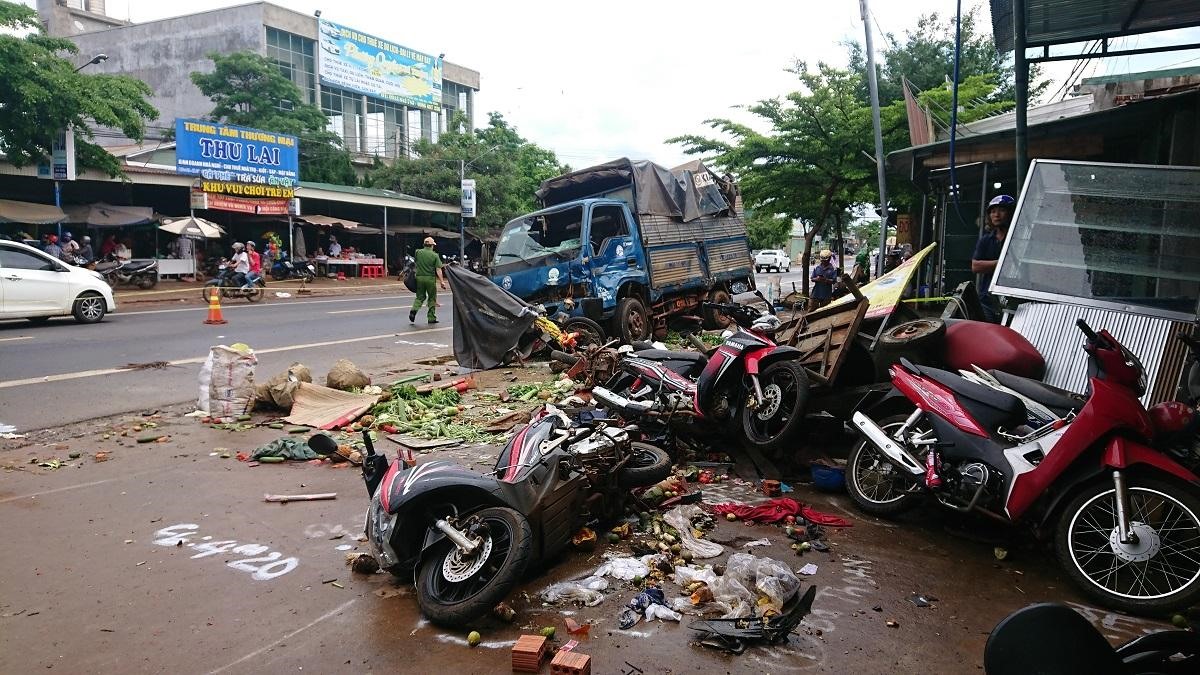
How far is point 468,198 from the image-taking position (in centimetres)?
3344

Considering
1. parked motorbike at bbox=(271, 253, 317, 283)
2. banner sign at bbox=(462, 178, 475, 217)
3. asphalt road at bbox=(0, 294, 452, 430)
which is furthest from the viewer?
banner sign at bbox=(462, 178, 475, 217)

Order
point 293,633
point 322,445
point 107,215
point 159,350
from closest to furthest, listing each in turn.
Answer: point 293,633, point 322,445, point 159,350, point 107,215

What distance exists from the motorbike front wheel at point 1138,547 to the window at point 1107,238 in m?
1.80

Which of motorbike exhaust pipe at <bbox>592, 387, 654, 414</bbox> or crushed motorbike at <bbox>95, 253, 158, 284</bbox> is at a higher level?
crushed motorbike at <bbox>95, 253, 158, 284</bbox>

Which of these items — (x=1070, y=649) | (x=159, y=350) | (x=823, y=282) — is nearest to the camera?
(x=1070, y=649)

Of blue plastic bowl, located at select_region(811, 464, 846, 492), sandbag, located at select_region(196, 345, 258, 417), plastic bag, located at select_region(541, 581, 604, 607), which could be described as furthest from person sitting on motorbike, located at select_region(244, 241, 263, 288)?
plastic bag, located at select_region(541, 581, 604, 607)

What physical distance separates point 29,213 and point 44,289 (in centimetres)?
1044

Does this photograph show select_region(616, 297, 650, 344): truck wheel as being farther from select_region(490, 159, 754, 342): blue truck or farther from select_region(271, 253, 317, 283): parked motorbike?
select_region(271, 253, 317, 283): parked motorbike

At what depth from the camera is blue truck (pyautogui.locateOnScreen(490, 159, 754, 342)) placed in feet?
34.3

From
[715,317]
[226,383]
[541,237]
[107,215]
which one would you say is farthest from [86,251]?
[715,317]

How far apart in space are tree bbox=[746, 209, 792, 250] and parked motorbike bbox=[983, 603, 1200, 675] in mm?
16157

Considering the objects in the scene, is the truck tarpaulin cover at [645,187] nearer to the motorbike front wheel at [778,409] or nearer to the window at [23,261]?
the motorbike front wheel at [778,409]

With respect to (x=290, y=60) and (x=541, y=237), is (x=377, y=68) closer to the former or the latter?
(x=290, y=60)

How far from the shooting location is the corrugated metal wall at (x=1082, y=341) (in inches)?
169
